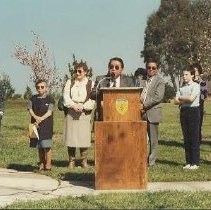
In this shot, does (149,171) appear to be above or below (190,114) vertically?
below

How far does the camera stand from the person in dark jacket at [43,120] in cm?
1112

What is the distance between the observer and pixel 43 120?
11172mm

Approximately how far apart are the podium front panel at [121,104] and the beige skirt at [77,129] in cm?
234

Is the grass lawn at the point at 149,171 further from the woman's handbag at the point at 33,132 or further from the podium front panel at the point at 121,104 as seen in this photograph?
the podium front panel at the point at 121,104

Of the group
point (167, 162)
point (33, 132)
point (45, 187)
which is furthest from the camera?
point (167, 162)

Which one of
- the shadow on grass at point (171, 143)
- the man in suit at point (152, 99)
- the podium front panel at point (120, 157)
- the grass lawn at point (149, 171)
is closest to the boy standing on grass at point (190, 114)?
the grass lawn at point (149, 171)

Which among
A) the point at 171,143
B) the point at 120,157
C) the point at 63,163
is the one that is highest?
the point at 120,157

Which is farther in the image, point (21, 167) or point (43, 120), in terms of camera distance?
point (21, 167)

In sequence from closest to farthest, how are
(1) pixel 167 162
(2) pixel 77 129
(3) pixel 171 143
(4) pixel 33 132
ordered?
(4) pixel 33 132 < (2) pixel 77 129 < (1) pixel 167 162 < (3) pixel 171 143

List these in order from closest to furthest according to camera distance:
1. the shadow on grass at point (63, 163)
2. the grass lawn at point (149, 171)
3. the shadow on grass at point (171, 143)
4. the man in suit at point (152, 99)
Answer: the grass lawn at point (149, 171)
the man in suit at point (152, 99)
the shadow on grass at point (63, 163)
the shadow on grass at point (171, 143)

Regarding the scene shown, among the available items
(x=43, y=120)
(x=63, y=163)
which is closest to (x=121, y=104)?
(x=43, y=120)

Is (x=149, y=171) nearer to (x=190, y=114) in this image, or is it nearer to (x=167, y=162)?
(x=190, y=114)

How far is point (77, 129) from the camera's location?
11.2m

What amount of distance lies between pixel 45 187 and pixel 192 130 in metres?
3.19
